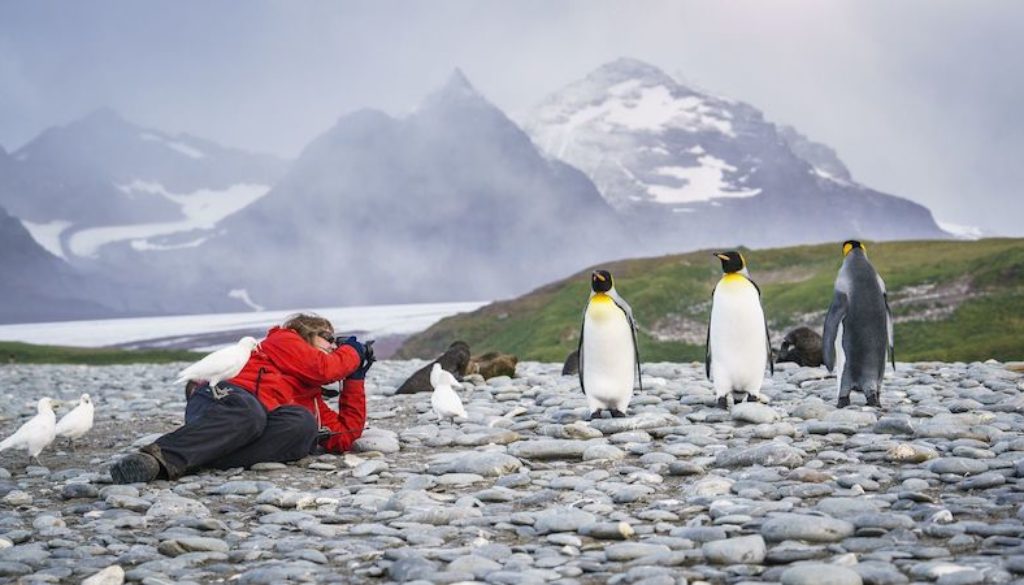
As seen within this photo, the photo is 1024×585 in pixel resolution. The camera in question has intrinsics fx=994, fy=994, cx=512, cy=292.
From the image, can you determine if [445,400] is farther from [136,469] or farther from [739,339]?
[136,469]

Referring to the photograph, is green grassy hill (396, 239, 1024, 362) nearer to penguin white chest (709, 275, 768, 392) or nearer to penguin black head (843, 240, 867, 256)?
penguin black head (843, 240, 867, 256)

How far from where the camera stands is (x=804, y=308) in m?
27.5

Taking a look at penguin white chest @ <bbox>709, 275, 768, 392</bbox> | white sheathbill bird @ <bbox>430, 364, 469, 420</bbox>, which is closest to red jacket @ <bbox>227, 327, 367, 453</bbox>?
white sheathbill bird @ <bbox>430, 364, 469, 420</bbox>

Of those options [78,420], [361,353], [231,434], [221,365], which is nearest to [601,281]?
[361,353]

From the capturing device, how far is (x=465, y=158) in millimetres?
184250

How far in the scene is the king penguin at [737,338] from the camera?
28.7 feet

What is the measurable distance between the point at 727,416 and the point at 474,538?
3.99m

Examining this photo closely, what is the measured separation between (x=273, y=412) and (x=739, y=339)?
4.12 m

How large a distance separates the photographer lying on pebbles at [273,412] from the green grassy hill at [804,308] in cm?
1502

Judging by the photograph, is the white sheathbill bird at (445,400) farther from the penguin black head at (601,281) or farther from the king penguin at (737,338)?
the king penguin at (737,338)

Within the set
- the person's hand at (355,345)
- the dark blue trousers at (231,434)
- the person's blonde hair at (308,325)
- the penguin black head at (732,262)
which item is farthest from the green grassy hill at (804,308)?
the dark blue trousers at (231,434)

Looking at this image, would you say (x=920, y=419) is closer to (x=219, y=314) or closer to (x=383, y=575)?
(x=383, y=575)

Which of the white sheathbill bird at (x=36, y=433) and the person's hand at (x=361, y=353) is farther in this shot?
the white sheathbill bird at (x=36, y=433)

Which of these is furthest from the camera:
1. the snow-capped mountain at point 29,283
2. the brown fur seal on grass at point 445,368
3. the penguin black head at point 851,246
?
the snow-capped mountain at point 29,283
